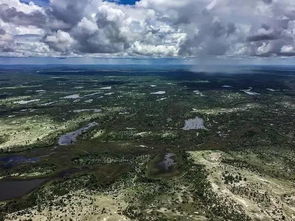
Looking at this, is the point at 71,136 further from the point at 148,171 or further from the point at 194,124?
the point at 194,124

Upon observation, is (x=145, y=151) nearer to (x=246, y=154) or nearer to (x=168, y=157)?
(x=168, y=157)

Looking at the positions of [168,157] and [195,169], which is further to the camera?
[168,157]

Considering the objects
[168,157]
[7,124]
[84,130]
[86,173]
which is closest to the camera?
[86,173]

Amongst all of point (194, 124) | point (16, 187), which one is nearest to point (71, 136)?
point (16, 187)

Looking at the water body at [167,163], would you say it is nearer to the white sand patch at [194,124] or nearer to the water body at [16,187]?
the water body at [16,187]

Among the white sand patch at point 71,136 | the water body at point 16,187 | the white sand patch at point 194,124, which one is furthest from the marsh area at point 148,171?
the white sand patch at point 194,124

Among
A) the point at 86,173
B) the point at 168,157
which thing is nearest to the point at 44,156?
the point at 86,173
